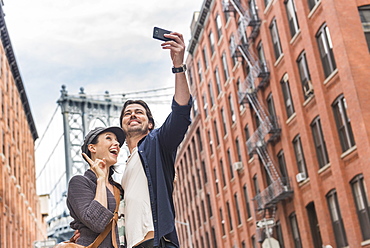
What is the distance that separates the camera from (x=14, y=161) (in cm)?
5325

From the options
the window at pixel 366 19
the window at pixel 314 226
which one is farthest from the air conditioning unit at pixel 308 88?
the window at pixel 314 226

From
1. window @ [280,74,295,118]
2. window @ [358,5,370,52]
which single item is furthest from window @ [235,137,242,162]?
window @ [358,5,370,52]

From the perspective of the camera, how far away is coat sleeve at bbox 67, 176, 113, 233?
3.76 metres

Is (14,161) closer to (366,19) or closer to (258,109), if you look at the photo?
(258,109)

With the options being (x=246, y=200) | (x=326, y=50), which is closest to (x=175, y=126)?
(x=326, y=50)

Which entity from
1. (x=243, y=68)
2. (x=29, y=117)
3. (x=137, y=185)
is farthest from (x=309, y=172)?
(x=29, y=117)

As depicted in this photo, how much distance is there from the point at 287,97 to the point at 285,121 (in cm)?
141

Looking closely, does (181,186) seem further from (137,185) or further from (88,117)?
(137,185)

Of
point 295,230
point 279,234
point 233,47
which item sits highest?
point 233,47

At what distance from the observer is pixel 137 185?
4191 millimetres

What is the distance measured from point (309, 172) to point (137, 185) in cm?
2576

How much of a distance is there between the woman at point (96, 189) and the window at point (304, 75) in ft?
81.4

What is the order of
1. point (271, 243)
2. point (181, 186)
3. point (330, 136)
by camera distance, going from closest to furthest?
point (271, 243) → point (330, 136) → point (181, 186)

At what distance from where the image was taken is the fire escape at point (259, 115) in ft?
109
